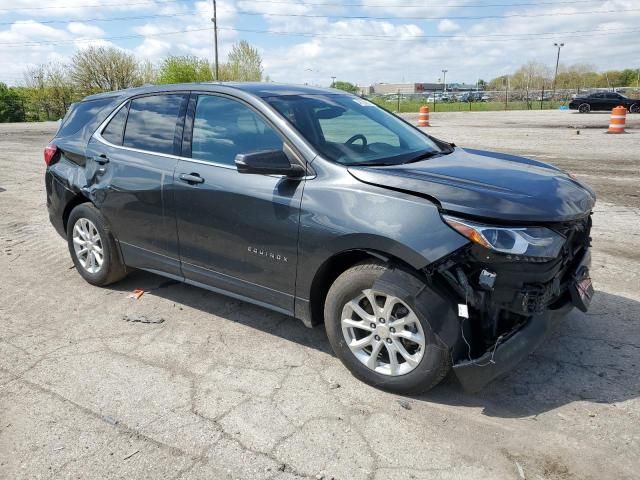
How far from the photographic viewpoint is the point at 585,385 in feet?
10.7

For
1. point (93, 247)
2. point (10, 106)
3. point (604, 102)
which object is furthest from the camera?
point (10, 106)

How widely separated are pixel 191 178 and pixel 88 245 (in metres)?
1.67

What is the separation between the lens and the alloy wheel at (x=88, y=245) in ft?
15.8

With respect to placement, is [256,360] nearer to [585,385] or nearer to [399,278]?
[399,278]

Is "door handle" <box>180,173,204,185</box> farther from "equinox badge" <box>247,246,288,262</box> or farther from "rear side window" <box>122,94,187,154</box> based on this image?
"equinox badge" <box>247,246,288,262</box>

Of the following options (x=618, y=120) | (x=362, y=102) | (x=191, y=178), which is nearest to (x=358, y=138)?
(x=362, y=102)

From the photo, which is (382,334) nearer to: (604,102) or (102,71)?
(604,102)

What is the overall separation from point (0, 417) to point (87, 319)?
1343mm

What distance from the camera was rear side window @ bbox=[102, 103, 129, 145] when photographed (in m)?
4.59

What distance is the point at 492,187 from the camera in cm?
305

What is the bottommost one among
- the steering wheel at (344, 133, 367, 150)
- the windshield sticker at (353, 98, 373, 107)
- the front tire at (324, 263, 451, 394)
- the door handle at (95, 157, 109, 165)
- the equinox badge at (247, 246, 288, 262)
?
the front tire at (324, 263, 451, 394)

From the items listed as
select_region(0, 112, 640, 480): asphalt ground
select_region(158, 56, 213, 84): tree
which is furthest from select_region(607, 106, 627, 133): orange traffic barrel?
select_region(158, 56, 213, 84): tree

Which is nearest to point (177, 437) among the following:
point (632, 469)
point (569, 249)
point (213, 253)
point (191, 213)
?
point (213, 253)

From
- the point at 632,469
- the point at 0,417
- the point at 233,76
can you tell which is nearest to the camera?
the point at 632,469
